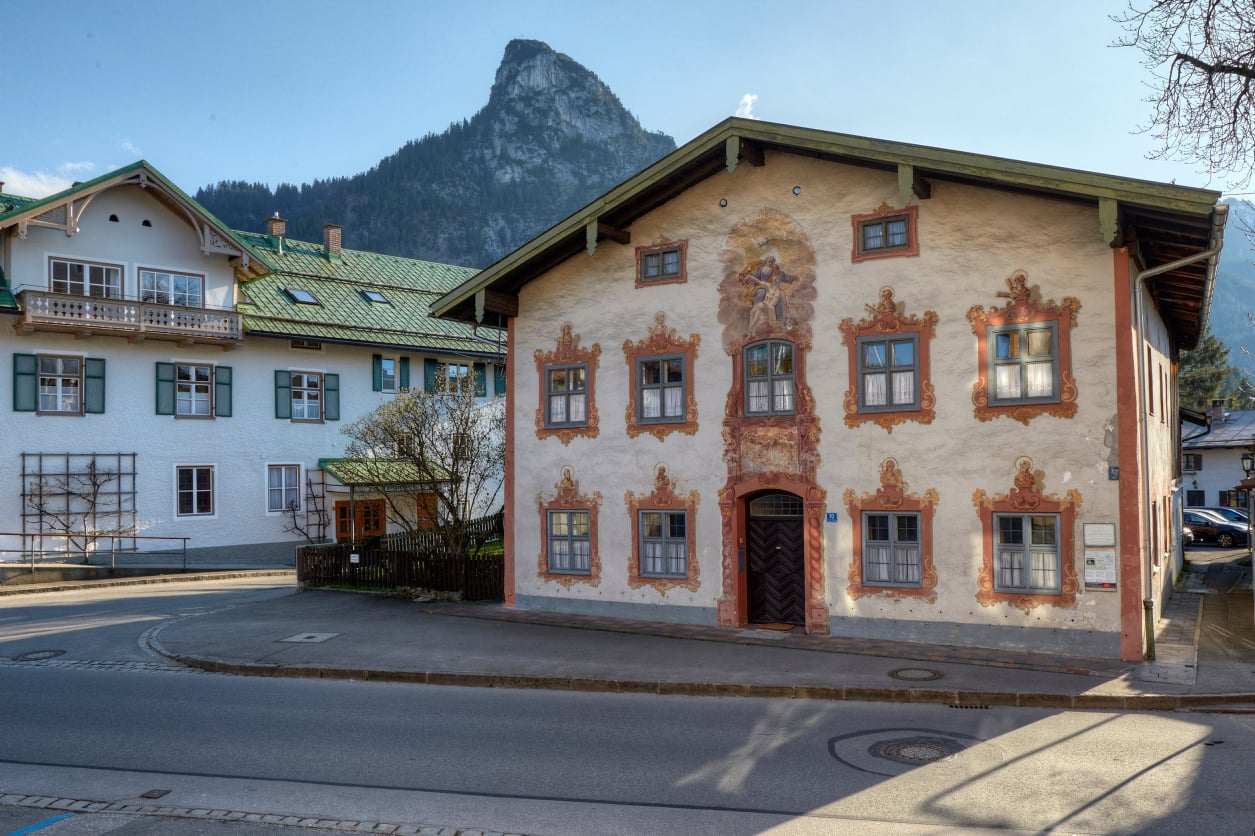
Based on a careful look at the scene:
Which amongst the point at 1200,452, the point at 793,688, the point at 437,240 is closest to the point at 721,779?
the point at 793,688

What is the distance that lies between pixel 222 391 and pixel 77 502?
589 centimetres

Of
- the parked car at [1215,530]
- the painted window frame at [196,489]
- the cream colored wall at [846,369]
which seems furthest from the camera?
the parked car at [1215,530]

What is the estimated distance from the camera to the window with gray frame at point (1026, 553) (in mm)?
15078

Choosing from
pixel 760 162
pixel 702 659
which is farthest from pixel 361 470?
pixel 702 659

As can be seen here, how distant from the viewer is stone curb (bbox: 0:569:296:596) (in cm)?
2612

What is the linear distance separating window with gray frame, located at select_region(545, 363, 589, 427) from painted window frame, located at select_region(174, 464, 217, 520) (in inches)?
715

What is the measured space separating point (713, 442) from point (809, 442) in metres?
1.88

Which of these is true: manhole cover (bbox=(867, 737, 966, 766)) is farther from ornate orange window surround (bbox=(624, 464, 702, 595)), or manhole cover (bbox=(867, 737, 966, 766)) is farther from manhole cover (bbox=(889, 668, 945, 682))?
ornate orange window surround (bbox=(624, 464, 702, 595))

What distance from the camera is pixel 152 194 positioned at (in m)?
32.4

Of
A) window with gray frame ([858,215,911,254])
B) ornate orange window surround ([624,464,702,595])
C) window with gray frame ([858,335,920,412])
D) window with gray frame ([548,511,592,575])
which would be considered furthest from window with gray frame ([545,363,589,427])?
window with gray frame ([858,215,911,254])

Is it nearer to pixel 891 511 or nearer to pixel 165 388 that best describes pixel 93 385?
pixel 165 388

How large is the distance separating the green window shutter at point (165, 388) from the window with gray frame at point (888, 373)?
2479 centimetres

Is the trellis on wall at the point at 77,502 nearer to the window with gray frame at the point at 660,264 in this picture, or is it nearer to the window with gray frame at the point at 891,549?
the window with gray frame at the point at 660,264

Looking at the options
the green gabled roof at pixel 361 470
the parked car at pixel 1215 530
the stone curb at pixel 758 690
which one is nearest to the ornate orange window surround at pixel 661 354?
the stone curb at pixel 758 690
